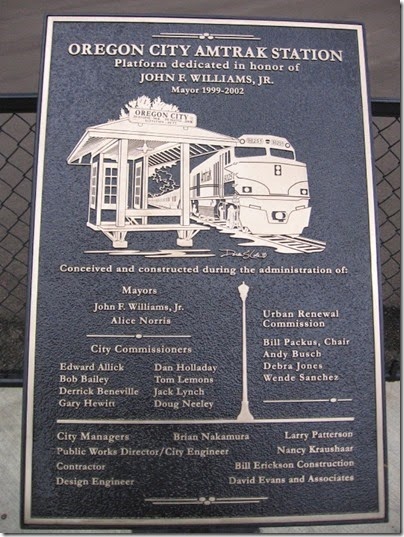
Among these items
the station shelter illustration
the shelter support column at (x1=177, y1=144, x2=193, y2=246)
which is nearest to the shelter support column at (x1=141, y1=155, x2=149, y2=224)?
the station shelter illustration

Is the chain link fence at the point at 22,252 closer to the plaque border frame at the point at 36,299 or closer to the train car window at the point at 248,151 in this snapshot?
the plaque border frame at the point at 36,299

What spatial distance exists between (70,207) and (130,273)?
0.37 meters

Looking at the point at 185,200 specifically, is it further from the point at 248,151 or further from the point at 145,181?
the point at 248,151

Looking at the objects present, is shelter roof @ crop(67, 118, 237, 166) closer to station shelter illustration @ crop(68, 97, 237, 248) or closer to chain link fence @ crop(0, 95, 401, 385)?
station shelter illustration @ crop(68, 97, 237, 248)

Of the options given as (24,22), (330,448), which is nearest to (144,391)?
(330,448)

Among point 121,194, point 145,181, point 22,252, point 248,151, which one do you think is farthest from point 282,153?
point 22,252

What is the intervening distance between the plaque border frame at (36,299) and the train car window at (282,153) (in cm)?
32

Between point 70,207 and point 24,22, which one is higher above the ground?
point 24,22

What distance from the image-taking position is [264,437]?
1920mm

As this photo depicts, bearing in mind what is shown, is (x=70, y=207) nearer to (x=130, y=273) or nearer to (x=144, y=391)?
(x=130, y=273)

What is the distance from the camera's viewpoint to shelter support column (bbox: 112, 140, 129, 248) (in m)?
2.01

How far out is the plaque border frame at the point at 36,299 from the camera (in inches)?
74.0

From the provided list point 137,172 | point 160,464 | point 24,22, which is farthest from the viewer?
point 24,22
